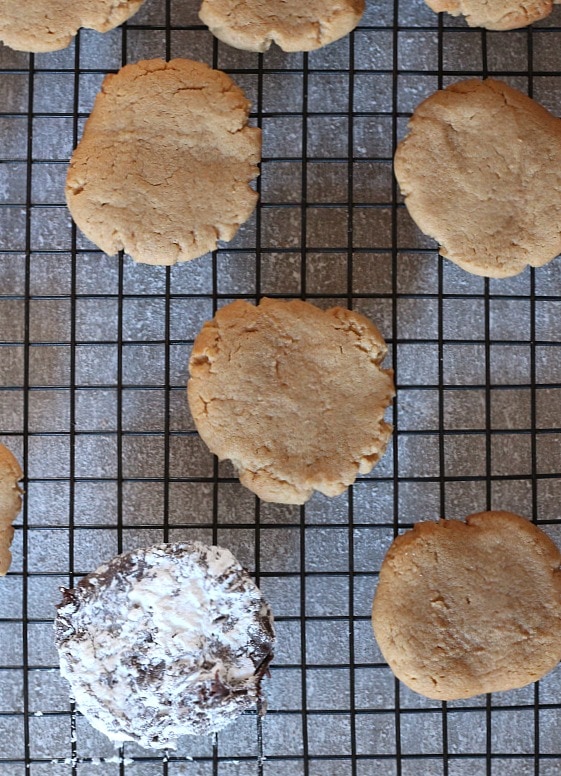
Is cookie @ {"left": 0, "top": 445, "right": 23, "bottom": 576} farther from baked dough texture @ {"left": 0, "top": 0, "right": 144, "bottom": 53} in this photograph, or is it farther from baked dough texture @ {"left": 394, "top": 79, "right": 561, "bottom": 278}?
baked dough texture @ {"left": 394, "top": 79, "right": 561, "bottom": 278}

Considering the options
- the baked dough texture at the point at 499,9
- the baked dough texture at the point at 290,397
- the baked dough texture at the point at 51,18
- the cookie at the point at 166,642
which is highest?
the baked dough texture at the point at 499,9

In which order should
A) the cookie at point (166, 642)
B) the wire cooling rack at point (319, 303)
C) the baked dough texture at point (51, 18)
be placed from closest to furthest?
the cookie at point (166, 642) → the baked dough texture at point (51, 18) → the wire cooling rack at point (319, 303)

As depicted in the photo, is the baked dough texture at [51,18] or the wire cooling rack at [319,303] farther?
the wire cooling rack at [319,303]

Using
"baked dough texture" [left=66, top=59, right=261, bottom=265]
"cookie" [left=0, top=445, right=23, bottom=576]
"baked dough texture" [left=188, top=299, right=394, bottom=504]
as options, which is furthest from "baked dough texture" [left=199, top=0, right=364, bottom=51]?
"cookie" [left=0, top=445, right=23, bottom=576]

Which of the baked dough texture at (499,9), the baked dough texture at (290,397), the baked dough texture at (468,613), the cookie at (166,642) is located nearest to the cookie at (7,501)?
the cookie at (166,642)

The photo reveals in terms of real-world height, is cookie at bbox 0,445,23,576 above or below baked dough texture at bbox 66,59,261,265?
below

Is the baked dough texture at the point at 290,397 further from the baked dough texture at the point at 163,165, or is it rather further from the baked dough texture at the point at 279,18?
the baked dough texture at the point at 279,18
